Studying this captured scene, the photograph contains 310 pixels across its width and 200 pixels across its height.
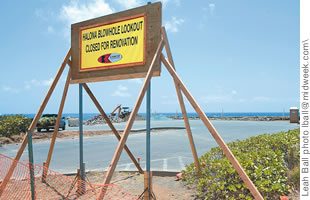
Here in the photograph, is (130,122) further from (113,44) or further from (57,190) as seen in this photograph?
(57,190)

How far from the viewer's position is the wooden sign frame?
4812mm

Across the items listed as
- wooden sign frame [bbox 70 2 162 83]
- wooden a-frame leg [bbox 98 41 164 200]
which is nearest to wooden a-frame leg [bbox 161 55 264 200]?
wooden a-frame leg [bbox 98 41 164 200]

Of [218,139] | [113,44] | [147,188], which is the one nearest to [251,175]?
[218,139]

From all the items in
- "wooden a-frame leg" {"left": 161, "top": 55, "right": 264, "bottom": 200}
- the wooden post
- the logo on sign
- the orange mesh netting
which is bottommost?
the orange mesh netting

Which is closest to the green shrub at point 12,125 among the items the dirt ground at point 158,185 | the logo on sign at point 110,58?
the dirt ground at point 158,185

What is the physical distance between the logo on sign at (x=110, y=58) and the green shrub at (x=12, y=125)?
50.4 ft

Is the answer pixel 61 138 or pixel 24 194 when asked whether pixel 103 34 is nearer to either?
pixel 24 194

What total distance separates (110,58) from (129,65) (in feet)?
1.92

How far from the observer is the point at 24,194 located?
18.4 ft

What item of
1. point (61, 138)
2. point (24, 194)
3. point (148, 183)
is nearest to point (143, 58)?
point (148, 183)

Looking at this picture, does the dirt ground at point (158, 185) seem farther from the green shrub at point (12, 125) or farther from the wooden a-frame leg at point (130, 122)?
the green shrub at point (12, 125)

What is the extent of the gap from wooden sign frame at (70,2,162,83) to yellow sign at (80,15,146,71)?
0.07 meters

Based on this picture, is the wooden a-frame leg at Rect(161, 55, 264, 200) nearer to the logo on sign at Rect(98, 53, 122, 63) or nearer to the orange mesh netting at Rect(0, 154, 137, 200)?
the logo on sign at Rect(98, 53, 122, 63)

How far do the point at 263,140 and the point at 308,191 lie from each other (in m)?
3.01
